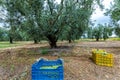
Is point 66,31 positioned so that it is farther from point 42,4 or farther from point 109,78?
point 109,78

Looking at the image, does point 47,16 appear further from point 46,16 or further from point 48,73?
point 48,73

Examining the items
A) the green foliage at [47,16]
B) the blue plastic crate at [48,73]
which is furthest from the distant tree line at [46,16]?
the blue plastic crate at [48,73]

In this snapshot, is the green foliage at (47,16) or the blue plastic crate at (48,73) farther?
the green foliage at (47,16)

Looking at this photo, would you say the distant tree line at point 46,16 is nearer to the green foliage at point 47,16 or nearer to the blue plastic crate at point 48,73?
the green foliage at point 47,16

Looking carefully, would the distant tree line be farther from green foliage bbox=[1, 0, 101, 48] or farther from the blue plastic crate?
the blue plastic crate

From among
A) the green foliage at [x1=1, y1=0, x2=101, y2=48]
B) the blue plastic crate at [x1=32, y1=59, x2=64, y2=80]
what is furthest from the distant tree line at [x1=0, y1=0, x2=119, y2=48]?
the blue plastic crate at [x1=32, y1=59, x2=64, y2=80]

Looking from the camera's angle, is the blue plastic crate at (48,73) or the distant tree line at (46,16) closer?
the blue plastic crate at (48,73)

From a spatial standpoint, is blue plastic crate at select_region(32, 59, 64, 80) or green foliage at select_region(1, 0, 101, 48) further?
green foliage at select_region(1, 0, 101, 48)

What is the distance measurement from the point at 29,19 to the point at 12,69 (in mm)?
3308

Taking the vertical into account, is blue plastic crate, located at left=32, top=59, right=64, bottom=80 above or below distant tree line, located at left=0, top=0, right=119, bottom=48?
below

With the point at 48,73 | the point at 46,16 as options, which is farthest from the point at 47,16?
the point at 48,73

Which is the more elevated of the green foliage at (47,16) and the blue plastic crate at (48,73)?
the green foliage at (47,16)

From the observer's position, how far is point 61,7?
447 inches

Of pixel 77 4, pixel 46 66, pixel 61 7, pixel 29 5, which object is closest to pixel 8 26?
pixel 29 5
